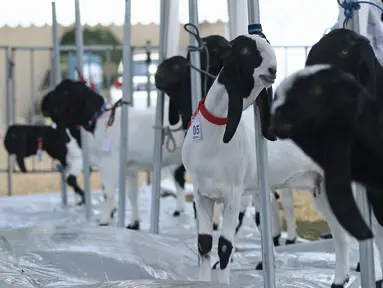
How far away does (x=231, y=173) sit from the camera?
8.96ft

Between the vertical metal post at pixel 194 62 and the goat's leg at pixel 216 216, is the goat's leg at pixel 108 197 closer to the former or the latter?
the goat's leg at pixel 216 216

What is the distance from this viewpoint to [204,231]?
283cm

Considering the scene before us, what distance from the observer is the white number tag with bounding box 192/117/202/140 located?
2.70 m

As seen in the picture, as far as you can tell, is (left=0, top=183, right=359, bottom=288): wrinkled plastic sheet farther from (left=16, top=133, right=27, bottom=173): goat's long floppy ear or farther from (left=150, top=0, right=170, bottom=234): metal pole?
(left=16, top=133, right=27, bottom=173): goat's long floppy ear

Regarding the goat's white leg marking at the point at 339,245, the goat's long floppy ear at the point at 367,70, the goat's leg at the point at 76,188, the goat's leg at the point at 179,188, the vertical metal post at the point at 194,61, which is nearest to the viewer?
the goat's long floppy ear at the point at 367,70

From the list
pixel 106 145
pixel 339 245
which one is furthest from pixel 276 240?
pixel 106 145

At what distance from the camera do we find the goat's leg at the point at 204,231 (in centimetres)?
282

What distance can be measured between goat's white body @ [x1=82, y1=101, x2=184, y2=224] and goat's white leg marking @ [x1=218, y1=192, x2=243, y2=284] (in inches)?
79.7

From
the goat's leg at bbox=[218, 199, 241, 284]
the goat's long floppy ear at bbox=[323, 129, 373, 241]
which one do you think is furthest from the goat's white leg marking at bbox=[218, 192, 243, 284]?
the goat's long floppy ear at bbox=[323, 129, 373, 241]

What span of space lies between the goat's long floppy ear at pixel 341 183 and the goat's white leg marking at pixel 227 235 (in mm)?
1414

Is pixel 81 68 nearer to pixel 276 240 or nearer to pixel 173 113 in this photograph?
pixel 173 113

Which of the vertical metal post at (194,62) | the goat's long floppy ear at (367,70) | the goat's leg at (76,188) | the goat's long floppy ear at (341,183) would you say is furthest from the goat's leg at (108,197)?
the goat's long floppy ear at (341,183)

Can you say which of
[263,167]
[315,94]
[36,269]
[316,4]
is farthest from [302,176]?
[316,4]

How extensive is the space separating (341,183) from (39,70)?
8.59 metres
